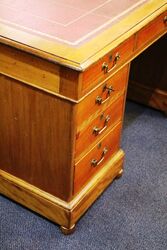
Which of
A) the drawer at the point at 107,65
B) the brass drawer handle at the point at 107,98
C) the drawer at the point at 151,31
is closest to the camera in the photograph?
the drawer at the point at 107,65

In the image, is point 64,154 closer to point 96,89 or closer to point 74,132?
point 74,132

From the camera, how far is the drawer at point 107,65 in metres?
1.42

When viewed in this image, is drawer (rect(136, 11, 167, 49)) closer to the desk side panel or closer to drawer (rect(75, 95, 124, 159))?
drawer (rect(75, 95, 124, 159))

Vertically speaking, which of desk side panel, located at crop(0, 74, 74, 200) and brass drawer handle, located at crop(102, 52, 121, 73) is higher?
brass drawer handle, located at crop(102, 52, 121, 73)

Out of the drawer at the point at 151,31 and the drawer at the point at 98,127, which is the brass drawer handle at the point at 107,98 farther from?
the drawer at the point at 151,31

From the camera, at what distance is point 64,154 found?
1.57 metres

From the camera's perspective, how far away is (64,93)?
1.42 m

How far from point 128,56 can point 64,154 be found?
433mm

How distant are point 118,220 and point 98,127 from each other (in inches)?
16.4

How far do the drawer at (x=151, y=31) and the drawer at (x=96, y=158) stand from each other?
36cm

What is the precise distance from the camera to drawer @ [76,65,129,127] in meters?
1.50

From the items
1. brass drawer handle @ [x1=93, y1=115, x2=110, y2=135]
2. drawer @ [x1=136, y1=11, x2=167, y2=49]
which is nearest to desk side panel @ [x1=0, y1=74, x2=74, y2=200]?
brass drawer handle @ [x1=93, y1=115, x2=110, y2=135]

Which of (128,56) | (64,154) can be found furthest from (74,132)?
(128,56)

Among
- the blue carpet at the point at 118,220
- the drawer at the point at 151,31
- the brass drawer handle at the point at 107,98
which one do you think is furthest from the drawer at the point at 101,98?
the blue carpet at the point at 118,220
